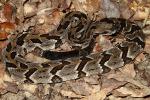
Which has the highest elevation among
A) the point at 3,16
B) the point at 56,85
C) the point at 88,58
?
the point at 3,16

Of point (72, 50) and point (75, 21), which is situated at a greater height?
point (75, 21)

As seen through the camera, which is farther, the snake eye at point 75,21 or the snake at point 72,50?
the snake eye at point 75,21

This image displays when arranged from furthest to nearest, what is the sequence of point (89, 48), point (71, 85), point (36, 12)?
1. point (36, 12)
2. point (89, 48)
3. point (71, 85)

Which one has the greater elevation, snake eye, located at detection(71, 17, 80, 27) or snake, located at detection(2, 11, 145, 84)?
snake eye, located at detection(71, 17, 80, 27)

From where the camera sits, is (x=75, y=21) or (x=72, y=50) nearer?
(x=72, y=50)

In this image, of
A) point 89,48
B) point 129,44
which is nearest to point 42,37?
point 89,48

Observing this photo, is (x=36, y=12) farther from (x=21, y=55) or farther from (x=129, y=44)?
(x=129, y=44)

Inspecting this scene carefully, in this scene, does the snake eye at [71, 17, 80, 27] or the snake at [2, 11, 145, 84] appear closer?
the snake at [2, 11, 145, 84]

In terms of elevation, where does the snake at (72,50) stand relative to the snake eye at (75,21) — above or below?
below
